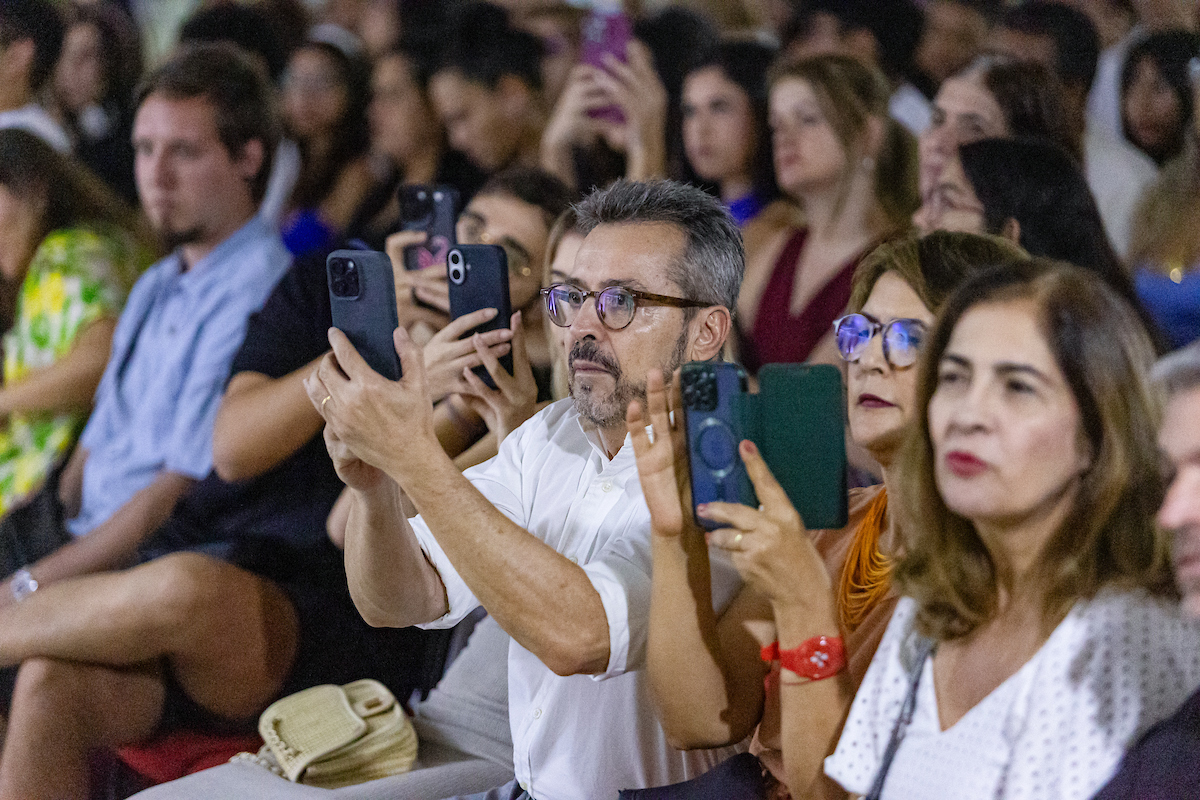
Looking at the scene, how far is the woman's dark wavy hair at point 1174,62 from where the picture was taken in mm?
2721

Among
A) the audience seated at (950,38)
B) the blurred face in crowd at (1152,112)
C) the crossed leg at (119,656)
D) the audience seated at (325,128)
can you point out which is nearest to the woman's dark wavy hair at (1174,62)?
the blurred face in crowd at (1152,112)

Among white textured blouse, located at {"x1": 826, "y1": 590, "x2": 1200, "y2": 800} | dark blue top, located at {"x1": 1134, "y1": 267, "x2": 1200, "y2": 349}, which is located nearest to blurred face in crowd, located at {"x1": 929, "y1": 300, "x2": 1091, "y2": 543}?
white textured blouse, located at {"x1": 826, "y1": 590, "x2": 1200, "y2": 800}

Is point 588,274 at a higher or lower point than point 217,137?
lower

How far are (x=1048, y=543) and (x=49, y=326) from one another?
243 centimetres

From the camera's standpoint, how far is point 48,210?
9.34 feet

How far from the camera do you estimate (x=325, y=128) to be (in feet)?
13.2

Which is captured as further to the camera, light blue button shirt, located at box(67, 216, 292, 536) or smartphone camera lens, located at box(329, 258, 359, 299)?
light blue button shirt, located at box(67, 216, 292, 536)

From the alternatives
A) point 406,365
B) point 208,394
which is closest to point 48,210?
point 208,394

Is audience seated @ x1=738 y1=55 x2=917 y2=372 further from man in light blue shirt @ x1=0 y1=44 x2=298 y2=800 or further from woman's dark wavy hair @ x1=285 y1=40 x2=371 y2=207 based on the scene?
woman's dark wavy hair @ x1=285 y1=40 x2=371 y2=207

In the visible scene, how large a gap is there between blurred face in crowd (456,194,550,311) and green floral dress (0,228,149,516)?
1097 millimetres

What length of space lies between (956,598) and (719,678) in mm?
273

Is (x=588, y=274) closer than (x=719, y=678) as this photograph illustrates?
No

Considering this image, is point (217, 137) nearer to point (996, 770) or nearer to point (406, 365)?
point (406, 365)

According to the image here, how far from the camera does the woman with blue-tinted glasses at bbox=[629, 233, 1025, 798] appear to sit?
1.04 metres
